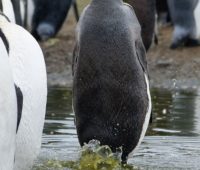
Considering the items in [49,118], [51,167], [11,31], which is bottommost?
[49,118]

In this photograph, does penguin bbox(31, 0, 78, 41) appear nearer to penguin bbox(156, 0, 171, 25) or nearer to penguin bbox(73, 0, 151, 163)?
penguin bbox(156, 0, 171, 25)

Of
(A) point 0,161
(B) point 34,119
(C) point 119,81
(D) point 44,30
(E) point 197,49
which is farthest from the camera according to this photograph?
(D) point 44,30

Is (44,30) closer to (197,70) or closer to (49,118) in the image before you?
(197,70)

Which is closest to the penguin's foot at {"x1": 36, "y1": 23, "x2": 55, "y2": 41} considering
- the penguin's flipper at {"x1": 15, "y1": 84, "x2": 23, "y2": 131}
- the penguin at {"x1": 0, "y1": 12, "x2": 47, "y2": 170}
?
the penguin at {"x1": 0, "y1": 12, "x2": 47, "y2": 170}

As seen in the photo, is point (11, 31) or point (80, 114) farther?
point (80, 114)

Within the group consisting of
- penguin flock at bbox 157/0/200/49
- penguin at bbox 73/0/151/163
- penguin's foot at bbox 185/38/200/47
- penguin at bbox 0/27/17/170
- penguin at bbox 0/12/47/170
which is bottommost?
penguin's foot at bbox 185/38/200/47

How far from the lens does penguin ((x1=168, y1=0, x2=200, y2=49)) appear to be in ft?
51.7

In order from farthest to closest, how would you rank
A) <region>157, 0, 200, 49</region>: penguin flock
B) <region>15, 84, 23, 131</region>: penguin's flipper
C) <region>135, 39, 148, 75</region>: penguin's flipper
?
<region>157, 0, 200, 49</region>: penguin flock
<region>135, 39, 148, 75</region>: penguin's flipper
<region>15, 84, 23, 131</region>: penguin's flipper

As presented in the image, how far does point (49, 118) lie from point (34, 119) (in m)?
3.89

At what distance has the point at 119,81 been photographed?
6.48 metres

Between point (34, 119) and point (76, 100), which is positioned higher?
point (34, 119)

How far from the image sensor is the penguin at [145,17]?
977 cm

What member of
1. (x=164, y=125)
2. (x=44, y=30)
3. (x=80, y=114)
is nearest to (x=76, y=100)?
(x=80, y=114)

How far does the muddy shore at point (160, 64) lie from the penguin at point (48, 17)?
0.75m
